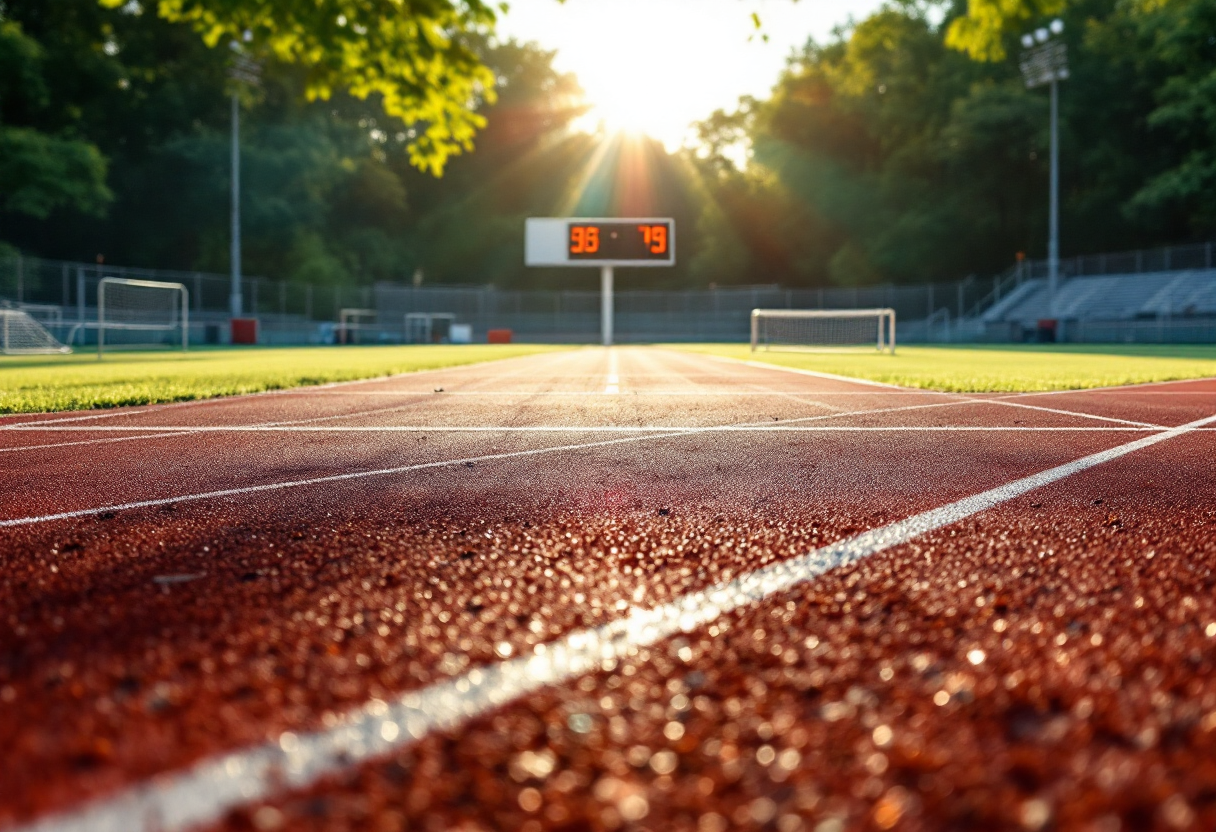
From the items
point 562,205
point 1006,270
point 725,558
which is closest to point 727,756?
point 725,558

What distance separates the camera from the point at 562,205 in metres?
70.5

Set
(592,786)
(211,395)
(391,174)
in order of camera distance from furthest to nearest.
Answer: (391,174) < (211,395) < (592,786)

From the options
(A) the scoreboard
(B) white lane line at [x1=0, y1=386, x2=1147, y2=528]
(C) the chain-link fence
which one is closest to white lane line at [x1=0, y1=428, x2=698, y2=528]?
(B) white lane line at [x1=0, y1=386, x2=1147, y2=528]

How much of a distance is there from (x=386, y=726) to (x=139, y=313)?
3452 centimetres

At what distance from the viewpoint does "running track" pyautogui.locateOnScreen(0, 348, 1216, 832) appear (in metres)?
1.35

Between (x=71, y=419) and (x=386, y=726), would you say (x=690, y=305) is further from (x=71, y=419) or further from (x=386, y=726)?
(x=386, y=726)

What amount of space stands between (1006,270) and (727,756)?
196 feet

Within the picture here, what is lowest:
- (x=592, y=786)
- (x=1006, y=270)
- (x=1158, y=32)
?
(x=592, y=786)

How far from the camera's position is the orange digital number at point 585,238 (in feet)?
133

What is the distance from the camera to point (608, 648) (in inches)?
78.8

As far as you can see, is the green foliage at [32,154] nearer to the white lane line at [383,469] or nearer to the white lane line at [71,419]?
the white lane line at [71,419]

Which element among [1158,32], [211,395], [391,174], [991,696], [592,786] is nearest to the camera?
[592,786]

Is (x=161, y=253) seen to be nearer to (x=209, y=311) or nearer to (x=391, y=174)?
(x=209, y=311)

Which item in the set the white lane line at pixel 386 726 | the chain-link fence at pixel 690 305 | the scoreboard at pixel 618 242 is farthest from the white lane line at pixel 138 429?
the scoreboard at pixel 618 242
